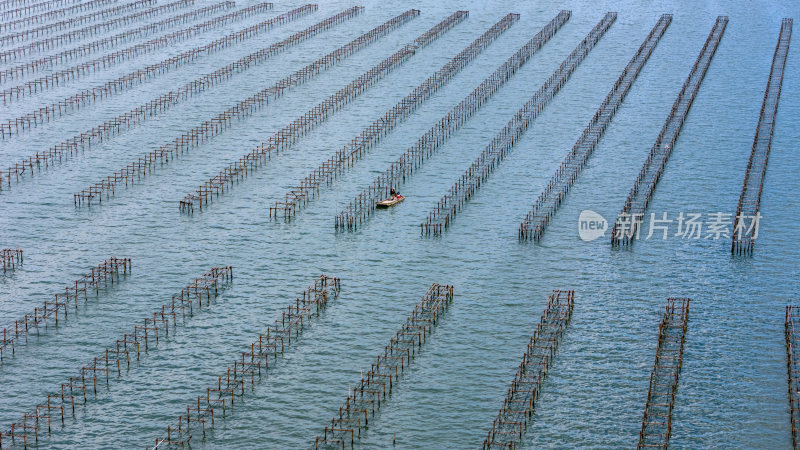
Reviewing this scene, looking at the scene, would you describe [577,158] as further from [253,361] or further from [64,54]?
[64,54]

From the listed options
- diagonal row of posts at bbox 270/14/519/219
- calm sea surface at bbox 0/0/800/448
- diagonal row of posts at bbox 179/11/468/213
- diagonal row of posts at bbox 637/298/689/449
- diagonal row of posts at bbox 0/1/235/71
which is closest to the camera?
diagonal row of posts at bbox 637/298/689/449

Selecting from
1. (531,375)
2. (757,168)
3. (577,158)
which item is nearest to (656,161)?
(577,158)

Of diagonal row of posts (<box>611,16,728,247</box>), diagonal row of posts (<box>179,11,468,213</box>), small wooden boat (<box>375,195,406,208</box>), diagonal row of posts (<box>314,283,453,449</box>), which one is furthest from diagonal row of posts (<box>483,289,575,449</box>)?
diagonal row of posts (<box>179,11,468,213</box>)

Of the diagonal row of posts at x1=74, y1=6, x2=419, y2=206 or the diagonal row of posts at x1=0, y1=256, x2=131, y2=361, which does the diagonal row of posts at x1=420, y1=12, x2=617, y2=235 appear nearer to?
the diagonal row of posts at x1=0, y1=256, x2=131, y2=361

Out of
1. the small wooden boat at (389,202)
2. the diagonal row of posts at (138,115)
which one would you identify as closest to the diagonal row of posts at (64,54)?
the diagonal row of posts at (138,115)

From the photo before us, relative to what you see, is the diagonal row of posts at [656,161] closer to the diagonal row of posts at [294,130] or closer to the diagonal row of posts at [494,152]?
the diagonal row of posts at [494,152]
